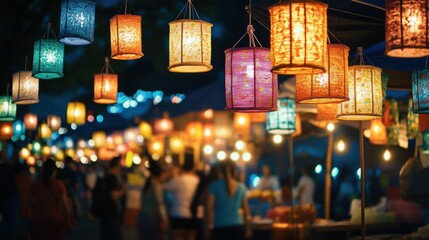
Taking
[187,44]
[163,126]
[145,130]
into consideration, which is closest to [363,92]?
[187,44]

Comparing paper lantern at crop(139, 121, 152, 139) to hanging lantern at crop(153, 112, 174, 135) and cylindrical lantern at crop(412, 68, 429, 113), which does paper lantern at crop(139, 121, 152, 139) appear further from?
cylindrical lantern at crop(412, 68, 429, 113)

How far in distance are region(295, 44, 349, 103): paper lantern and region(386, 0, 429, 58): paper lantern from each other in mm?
1105

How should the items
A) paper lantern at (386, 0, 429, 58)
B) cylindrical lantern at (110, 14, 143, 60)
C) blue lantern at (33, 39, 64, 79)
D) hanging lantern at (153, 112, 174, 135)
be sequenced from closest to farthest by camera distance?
1. paper lantern at (386, 0, 429, 58)
2. cylindrical lantern at (110, 14, 143, 60)
3. blue lantern at (33, 39, 64, 79)
4. hanging lantern at (153, 112, 174, 135)

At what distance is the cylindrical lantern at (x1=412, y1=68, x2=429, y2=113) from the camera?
23.1ft

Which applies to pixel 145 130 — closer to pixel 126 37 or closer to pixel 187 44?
pixel 126 37

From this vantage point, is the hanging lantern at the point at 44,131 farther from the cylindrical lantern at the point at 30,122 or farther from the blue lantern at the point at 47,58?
the blue lantern at the point at 47,58

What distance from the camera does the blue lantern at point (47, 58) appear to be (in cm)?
761

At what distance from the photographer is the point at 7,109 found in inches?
377

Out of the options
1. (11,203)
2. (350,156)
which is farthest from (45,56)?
(350,156)

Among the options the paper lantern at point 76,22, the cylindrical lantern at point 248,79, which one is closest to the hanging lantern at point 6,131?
the paper lantern at point 76,22

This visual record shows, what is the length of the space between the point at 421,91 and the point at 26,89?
4.51m

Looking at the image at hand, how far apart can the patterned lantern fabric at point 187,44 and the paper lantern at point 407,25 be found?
1.88 m

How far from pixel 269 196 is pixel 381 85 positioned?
11736 mm

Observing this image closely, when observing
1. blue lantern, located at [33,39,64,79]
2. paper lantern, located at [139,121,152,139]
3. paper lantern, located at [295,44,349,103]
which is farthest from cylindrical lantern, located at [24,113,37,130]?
paper lantern, located at [139,121,152,139]
